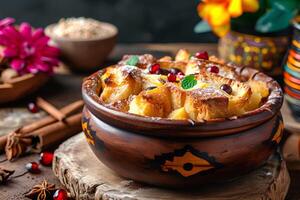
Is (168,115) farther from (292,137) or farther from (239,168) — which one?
(292,137)

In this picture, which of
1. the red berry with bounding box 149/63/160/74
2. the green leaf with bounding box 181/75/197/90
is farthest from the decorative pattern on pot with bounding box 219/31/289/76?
the green leaf with bounding box 181/75/197/90

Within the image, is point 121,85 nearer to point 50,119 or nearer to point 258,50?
point 50,119

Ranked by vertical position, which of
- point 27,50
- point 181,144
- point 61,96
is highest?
point 181,144

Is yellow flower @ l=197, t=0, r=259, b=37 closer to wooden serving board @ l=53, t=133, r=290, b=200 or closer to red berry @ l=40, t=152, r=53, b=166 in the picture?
wooden serving board @ l=53, t=133, r=290, b=200

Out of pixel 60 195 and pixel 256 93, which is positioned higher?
pixel 256 93

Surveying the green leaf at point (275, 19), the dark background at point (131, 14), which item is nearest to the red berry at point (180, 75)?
the green leaf at point (275, 19)

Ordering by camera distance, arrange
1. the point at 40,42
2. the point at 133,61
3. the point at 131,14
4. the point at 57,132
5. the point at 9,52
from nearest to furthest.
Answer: the point at 133,61
the point at 57,132
the point at 9,52
the point at 40,42
the point at 131,14

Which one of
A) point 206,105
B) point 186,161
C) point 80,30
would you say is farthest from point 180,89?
point 80,30

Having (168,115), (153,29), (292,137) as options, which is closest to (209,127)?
(168,115)
